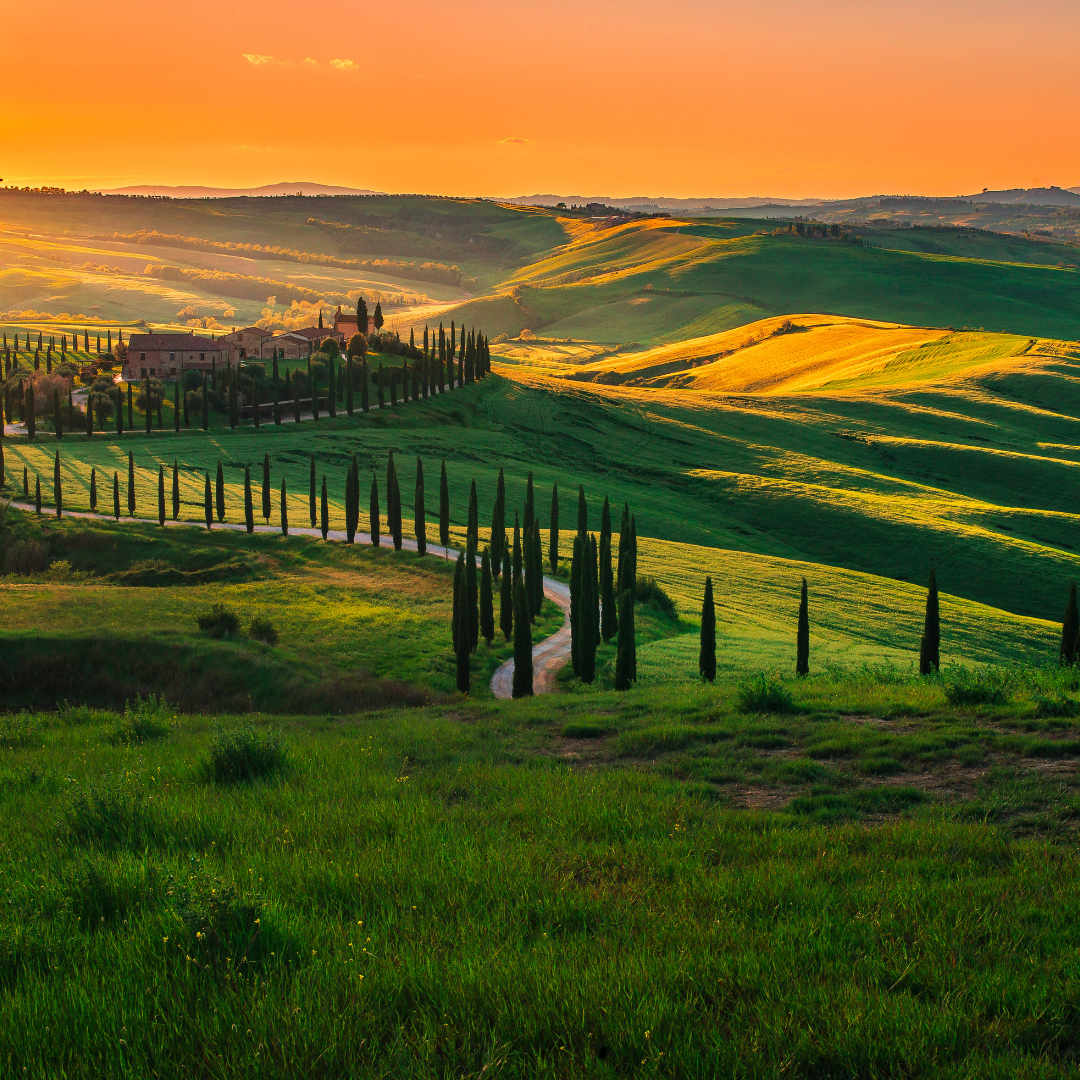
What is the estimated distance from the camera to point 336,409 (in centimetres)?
12112

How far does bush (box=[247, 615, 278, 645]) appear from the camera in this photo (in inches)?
1903

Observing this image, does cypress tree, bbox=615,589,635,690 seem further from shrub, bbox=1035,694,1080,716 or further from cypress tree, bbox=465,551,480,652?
shrub, bbox=1035,694,1080,716

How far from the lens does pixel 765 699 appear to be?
20547 mm

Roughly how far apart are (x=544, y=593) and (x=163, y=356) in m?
86.1

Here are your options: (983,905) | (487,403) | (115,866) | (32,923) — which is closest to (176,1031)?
(32,923)

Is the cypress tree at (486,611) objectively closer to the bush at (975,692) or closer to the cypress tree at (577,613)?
the cypress tree at (577,613)

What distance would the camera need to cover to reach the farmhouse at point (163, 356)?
12356 cm

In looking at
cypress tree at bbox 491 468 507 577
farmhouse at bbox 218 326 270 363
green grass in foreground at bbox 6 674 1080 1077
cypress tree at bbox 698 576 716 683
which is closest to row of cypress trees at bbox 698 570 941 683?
cypress tree at bbox 698 576 716 683

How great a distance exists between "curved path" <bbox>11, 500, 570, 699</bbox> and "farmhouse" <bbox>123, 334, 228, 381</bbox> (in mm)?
50029

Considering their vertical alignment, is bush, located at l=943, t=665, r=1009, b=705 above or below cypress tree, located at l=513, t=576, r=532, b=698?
above

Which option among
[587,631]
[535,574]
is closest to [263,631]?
[535,574]

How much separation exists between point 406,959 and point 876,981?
352cm

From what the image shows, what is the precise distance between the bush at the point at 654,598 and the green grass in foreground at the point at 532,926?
4676cm

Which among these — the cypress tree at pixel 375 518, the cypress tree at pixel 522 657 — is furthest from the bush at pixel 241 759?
the cypress tree at pixel 375 518
